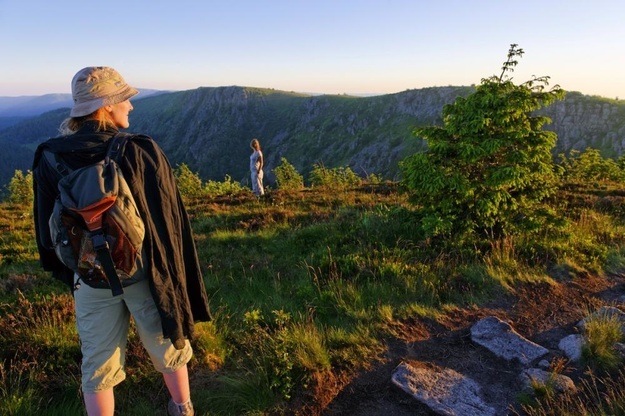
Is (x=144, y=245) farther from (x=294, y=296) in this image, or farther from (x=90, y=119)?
(x=294, y=296)

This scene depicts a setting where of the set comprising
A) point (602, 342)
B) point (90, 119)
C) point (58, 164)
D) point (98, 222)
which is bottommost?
point (602, 342)

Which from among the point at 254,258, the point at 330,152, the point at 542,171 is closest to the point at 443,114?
the point at 542,171

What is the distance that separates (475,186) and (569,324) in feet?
9.18

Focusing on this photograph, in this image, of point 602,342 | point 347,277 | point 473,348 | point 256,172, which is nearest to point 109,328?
point 473,348

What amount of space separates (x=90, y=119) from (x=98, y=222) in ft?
2.33

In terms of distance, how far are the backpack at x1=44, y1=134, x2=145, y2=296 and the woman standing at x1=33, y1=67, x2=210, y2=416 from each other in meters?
0.10

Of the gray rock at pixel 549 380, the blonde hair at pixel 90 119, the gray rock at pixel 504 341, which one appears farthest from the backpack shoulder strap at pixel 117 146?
the gray rock at pixel 504 341

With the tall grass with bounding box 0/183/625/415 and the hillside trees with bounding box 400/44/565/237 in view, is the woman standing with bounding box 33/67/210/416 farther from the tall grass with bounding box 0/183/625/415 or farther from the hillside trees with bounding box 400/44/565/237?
the hillside trees with bounding box 400/44/565/237

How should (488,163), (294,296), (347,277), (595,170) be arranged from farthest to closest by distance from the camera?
(595,170), (488,163), (347,277), (294,296)

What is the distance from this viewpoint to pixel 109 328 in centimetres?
263

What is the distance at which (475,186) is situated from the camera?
7.02 meters

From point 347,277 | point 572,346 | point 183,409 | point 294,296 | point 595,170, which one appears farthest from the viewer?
point 595,170

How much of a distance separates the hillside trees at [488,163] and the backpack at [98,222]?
222 inches

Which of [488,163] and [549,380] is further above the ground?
[488,163]
